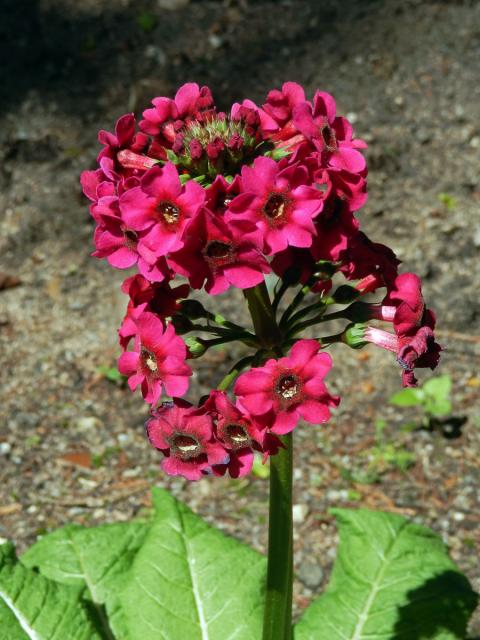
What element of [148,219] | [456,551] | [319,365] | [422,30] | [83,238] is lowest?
[83,238]

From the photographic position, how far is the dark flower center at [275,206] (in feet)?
6.57

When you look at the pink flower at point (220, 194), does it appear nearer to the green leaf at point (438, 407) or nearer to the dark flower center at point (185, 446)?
the dark flower center at point (185, 446)

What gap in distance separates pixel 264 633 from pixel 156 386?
0.94 meters

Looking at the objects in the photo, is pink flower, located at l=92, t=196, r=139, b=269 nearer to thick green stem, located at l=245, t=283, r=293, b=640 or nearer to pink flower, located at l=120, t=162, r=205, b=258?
pink flower, located at l=120, t=162, r=205, b=258

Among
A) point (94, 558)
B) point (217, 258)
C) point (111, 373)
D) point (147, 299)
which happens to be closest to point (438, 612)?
point (94, 558)

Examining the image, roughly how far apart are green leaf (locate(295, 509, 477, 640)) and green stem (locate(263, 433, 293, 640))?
2.41 ft

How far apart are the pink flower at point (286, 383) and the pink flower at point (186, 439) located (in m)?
0.12

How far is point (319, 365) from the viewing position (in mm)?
2045

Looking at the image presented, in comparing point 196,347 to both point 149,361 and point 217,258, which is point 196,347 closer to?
point 149,361

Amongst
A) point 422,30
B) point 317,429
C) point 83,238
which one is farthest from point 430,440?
point 422,30

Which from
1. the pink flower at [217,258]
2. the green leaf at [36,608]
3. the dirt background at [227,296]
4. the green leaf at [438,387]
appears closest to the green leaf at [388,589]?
the dirt background at [227,296]

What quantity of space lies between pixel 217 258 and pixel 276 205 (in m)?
0.17

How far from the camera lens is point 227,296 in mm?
5508

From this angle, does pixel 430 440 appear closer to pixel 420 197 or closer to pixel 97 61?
pixel 420 197
